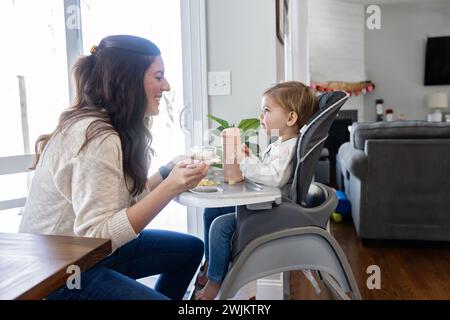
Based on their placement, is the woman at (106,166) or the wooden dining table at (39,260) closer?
the wooden dining table at (39,260)

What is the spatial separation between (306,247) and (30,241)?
76 cm

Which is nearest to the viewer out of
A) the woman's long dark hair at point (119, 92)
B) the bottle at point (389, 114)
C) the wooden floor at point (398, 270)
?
the woman's long dark hair at point (119, 92)

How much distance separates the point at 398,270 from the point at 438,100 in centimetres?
475

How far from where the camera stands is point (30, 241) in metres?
0.67

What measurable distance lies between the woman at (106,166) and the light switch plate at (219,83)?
718mm

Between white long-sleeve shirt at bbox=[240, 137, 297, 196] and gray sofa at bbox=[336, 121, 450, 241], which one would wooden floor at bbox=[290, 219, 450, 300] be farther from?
white long-sleeve shirt at bbox=[240, 137, 297, 196]

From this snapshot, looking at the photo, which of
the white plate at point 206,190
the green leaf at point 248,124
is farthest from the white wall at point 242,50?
the white plate at point 206,190

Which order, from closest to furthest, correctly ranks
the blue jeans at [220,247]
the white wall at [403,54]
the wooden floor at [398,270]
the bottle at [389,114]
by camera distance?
the blue jeans at [220,247]
the wooden floor at [398,270]
the white wall at [403,54]
the bottle at [389,114]

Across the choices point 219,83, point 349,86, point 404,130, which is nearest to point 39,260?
point 219,83

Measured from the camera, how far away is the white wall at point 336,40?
5.81m

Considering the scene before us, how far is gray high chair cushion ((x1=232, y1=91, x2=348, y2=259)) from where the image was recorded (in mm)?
1087

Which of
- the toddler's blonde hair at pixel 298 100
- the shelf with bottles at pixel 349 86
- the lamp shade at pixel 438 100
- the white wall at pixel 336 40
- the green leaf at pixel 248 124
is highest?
the white wall at pixel 336 40

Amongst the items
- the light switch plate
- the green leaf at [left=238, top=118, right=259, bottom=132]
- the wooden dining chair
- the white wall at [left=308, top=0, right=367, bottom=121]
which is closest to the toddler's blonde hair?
the green leaf at [left=238, top=118, right=259, bottom=132]

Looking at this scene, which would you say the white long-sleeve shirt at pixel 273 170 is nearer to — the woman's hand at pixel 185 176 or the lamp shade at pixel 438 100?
the woman's hand at pixel 185 176
